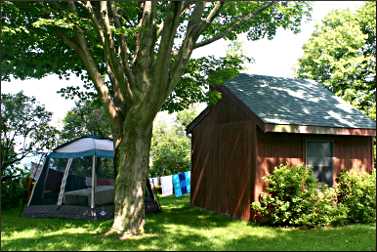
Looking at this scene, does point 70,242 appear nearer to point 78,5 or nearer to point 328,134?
point 78,5

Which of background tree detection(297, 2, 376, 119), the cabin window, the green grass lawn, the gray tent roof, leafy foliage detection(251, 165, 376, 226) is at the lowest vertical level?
the green grass lawn

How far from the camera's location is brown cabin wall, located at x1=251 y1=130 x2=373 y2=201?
11.2m

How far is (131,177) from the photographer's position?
897cm

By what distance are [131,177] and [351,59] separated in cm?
1983

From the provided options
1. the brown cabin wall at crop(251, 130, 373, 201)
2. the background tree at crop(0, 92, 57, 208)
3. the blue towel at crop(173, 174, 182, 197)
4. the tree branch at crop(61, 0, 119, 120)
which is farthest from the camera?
the blue towel at crop(173, 174, 182, 197)

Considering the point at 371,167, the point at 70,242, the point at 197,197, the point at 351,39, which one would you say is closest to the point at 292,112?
the point at 371,167

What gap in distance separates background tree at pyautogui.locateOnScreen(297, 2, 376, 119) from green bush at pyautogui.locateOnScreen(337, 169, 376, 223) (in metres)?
13.8

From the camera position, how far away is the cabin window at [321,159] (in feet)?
39.0

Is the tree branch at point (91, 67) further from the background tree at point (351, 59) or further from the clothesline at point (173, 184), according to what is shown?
the background tree at point (351, 59)

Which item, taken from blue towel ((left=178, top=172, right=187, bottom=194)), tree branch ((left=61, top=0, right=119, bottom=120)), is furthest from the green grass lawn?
blue towel ((left=178, top=172, right=187, bottom=194))

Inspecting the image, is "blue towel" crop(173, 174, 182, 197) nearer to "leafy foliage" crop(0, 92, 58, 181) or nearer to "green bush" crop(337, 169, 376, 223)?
"leafy foliage" crop(0, 92, 58, 181)

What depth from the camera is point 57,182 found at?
12.6m

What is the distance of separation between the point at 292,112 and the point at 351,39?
1565cm

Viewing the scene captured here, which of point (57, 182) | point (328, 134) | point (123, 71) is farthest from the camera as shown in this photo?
point (57, 182)
